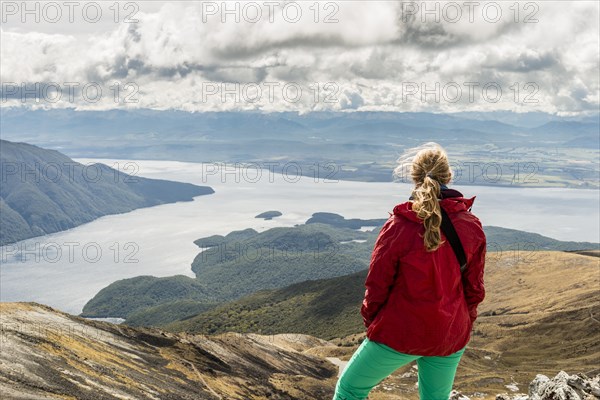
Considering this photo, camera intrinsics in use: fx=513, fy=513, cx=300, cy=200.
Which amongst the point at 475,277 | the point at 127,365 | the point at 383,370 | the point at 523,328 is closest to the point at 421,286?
the point at 475,277

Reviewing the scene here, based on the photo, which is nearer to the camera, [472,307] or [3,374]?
[472,307]

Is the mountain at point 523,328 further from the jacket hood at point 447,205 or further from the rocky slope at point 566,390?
the jacket hood at point 447,205

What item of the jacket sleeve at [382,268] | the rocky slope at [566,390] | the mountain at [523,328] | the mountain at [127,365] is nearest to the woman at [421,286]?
the jacket sleeve at [382,268]

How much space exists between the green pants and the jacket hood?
2.32 metres

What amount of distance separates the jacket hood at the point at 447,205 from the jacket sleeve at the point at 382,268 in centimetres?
24

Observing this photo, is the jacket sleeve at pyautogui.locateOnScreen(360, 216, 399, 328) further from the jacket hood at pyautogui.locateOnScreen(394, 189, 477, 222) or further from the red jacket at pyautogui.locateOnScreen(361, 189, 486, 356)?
the jacket hood at pyautogui.locateOnScreen(394, 189, 477, 222)

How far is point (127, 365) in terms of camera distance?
5178 cm

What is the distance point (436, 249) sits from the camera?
828 cm

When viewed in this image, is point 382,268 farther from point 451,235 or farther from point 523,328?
point 523,328

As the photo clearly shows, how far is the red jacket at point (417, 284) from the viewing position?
8.38m

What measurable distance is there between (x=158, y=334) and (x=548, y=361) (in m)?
81.0

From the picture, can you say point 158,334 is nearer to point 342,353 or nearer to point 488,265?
point 342,353

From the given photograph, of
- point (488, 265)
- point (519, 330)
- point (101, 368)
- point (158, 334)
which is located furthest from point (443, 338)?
point (488, 265)

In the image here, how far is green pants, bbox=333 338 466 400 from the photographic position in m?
8.87
